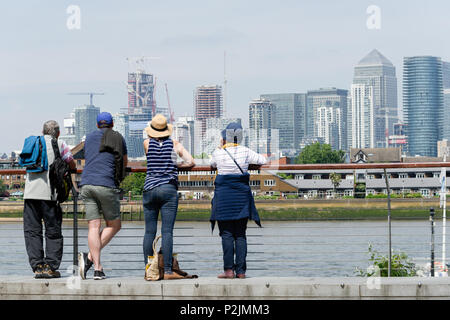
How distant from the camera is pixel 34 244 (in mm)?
8578

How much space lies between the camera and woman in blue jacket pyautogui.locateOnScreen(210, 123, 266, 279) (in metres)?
8.45

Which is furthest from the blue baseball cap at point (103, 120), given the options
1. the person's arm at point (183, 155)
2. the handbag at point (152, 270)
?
the handbag at point (152, 270)

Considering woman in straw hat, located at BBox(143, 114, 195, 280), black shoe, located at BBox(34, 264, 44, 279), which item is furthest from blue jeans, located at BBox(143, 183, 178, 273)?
black shoe, located at BBox(34, 264, 44, 279)

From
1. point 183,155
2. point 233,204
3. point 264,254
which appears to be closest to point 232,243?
point 233,204

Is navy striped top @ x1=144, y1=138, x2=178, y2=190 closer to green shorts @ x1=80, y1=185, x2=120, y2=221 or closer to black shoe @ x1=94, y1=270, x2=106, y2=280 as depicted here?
green shorts @ x1=80, y1=185, x2=120, y2=221

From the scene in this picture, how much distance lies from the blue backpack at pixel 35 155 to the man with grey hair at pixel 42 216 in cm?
4

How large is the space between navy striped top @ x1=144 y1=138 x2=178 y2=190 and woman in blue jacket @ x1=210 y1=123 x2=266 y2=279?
0.44m

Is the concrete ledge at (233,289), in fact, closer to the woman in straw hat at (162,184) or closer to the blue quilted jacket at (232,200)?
the woman in straw hat at (162,184)

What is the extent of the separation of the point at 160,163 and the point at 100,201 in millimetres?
676

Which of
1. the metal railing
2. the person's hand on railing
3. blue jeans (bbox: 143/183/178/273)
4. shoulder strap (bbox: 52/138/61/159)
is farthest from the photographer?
the metal railing
